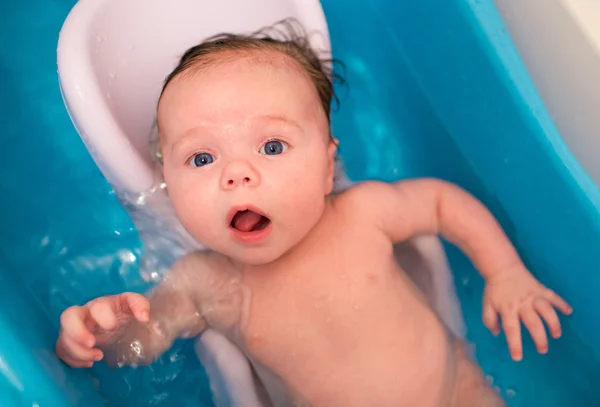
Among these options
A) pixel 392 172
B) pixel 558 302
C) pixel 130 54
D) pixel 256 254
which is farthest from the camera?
pixel 392 172

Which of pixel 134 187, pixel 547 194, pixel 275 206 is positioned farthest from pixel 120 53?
pixel 547 194

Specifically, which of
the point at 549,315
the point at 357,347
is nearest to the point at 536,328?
the point at 549,315

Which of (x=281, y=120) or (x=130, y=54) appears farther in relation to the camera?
(x=130, y=54)

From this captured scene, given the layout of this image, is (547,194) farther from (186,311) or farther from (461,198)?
(186,311)

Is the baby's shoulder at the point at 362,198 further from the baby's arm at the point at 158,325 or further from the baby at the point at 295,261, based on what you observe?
the baby's arm at the point at 158,325

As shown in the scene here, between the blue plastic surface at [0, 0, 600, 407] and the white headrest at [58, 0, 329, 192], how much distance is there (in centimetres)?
24

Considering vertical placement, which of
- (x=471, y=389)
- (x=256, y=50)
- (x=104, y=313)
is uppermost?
(x=256, y=50)

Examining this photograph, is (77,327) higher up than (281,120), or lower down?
lower down

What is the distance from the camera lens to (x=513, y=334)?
3.57 feet

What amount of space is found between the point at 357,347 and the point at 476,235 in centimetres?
32

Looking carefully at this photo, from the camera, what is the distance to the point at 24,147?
140 centimetres

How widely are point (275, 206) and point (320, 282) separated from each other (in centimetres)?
21

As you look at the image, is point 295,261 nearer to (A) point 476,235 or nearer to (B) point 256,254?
(B) point 256,254

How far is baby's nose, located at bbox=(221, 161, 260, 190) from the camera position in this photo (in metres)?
0.95
